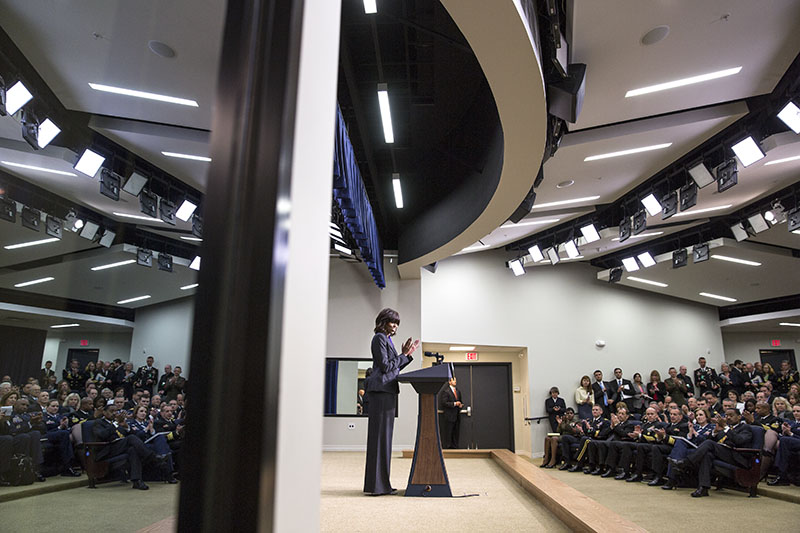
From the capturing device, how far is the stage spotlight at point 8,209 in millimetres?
1032

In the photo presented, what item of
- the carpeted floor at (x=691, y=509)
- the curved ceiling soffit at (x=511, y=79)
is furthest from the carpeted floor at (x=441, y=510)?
the curved ceiling soffit at (x=511, y=79)

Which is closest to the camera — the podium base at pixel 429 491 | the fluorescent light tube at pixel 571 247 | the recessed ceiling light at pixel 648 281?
the podium base at pixel 429 491

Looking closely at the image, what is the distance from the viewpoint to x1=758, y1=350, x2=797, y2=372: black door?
14668 mm

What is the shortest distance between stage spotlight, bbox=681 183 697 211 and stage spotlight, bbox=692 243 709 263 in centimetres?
269

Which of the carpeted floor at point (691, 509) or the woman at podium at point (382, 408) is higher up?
the woman at podium at point (382, 408)

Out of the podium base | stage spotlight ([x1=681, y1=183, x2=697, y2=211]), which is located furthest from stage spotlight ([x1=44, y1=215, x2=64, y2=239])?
stage spotlight ([x1=681, y1=183, x2=697, y2=211])

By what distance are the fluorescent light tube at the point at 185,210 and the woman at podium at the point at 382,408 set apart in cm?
307

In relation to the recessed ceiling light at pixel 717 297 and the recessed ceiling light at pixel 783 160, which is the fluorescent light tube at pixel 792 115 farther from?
the recessed ceiling light at pixel 717 297

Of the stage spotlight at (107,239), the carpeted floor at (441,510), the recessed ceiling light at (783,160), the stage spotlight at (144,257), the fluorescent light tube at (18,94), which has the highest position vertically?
the recessed ceiling light at (783,160)

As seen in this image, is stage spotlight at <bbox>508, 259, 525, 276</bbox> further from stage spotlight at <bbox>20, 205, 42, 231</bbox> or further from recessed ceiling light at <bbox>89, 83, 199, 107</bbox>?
stage spotlight at <bbox>20, 205, 42, 231</bbox>

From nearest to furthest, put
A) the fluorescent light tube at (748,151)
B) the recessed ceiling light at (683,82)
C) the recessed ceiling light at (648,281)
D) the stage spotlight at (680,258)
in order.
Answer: the recessed ceiling light at (683,82)
the fluorescent light tube at (748,151)
the stage spotlight at (680,258)
the recessed ceiling light at (648,281)

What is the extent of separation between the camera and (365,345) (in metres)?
10.1

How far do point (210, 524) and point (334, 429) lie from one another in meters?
9.55

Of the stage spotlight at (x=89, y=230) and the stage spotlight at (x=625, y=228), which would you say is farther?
the stage spotlight at (x=625, y=228)
